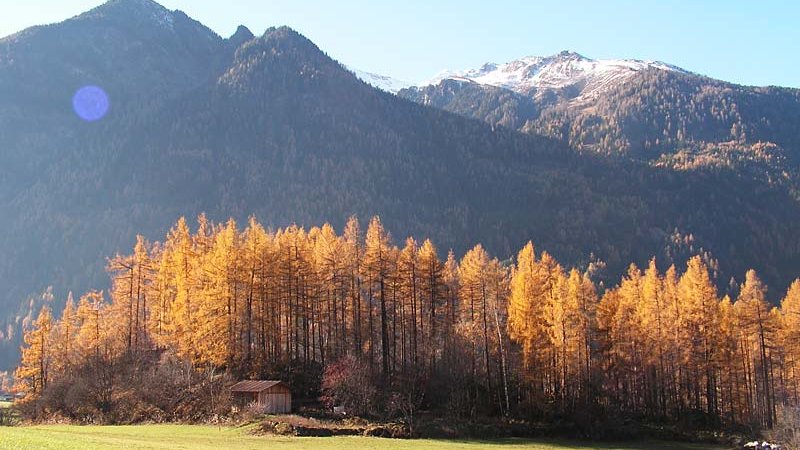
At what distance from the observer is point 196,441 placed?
43281mm

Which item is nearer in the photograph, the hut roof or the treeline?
the hut roof

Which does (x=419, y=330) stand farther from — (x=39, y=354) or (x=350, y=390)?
(x=39, y=354)

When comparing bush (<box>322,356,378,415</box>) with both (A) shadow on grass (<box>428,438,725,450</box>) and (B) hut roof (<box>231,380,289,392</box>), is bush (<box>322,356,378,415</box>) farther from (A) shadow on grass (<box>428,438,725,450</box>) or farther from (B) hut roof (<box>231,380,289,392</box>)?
(A) shadow on grass (<box>428,438,725,450</box>)

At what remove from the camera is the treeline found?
66.7 meters

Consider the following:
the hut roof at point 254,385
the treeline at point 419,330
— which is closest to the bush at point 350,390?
the treeline at point 419,330

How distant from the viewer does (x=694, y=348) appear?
232 ft

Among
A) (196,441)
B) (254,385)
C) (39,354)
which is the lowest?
(196,441)

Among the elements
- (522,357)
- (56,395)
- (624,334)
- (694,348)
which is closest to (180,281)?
(56,395)

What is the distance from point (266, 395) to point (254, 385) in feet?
5.80

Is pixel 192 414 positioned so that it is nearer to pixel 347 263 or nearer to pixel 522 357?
pixel 347 263

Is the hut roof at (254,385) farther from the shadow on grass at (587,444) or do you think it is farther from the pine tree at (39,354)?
the pine tree at (39,354)

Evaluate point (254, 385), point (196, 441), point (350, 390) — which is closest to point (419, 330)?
point (350, 390)

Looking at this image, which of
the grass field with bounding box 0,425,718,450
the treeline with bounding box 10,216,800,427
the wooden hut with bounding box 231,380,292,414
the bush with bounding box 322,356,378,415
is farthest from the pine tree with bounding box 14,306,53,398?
the bush with bounding box 322,356,378,415

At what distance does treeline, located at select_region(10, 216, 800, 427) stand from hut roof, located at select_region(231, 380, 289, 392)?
4704mm
